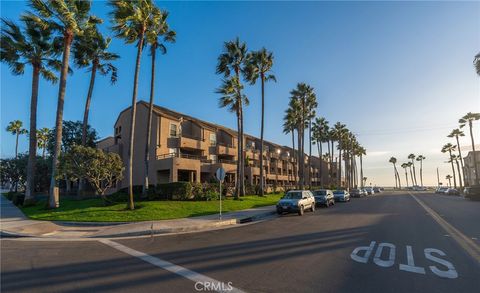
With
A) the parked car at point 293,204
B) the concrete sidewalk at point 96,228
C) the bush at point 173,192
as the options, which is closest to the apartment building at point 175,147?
the bush at point 173,192

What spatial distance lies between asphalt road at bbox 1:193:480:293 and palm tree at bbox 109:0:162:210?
33.8 feet

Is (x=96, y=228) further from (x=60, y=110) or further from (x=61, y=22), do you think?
(x=61, y=22)

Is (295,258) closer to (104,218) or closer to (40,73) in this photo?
(104,218)

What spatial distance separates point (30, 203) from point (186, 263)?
80.5 ft

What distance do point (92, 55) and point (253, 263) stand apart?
27.5 m

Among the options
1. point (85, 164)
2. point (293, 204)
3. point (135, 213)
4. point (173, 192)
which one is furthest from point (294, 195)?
point (85, 164)

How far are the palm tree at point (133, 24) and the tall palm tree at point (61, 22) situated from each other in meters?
4.02

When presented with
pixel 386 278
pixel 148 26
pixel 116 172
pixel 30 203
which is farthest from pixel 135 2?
pixel 386 278

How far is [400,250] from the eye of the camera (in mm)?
8852

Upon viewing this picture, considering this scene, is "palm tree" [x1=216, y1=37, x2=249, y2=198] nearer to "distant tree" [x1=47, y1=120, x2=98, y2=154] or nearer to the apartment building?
the apartment building

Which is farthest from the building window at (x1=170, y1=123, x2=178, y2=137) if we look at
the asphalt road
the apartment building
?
the asphalt road

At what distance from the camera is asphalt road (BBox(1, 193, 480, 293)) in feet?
19.4

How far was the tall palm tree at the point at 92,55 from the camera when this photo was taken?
27078 mm

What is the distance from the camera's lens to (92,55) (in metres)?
Result: 28.6
